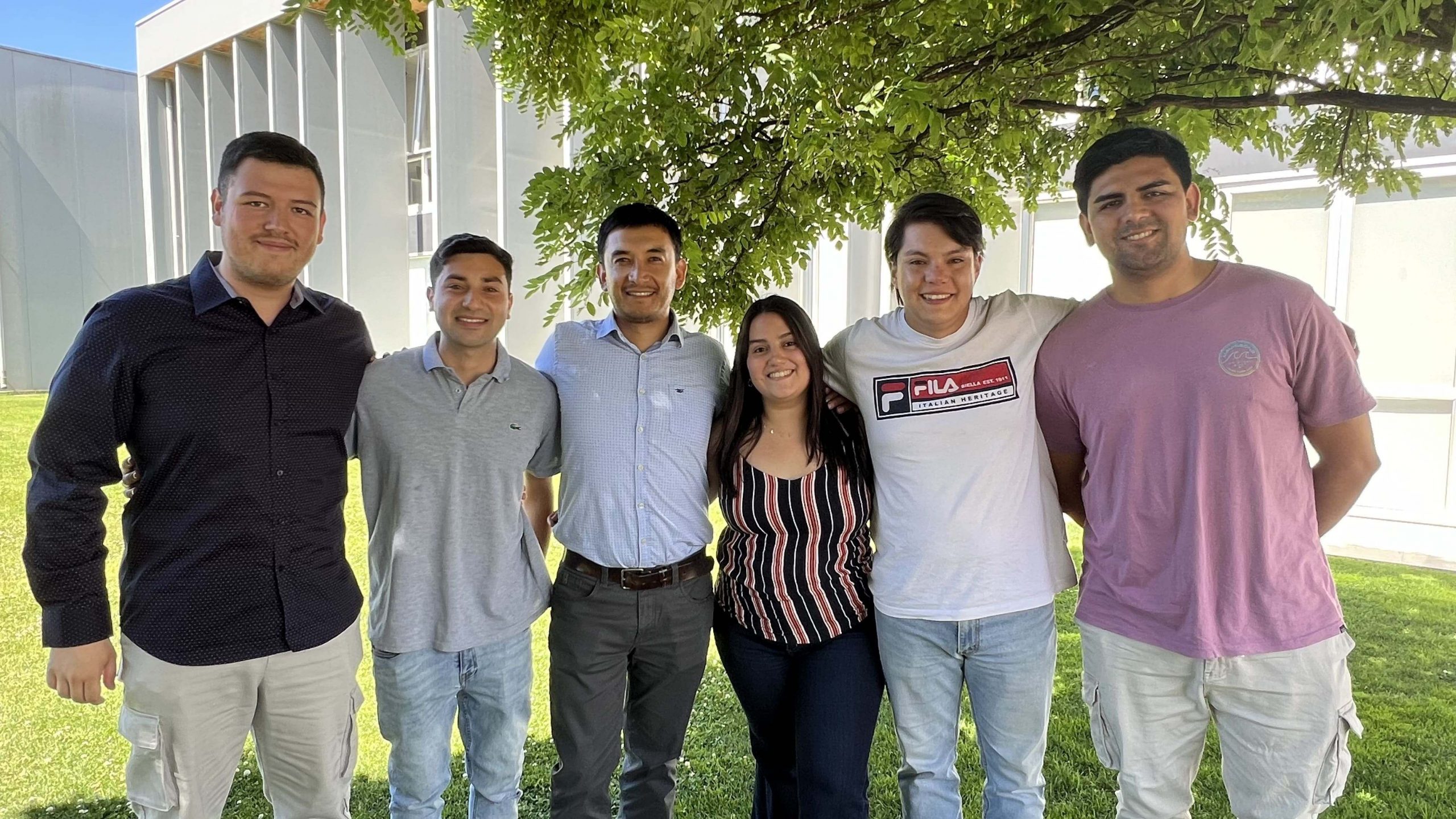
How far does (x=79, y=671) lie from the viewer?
2.28 meters

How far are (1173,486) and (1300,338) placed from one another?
505 millimetres

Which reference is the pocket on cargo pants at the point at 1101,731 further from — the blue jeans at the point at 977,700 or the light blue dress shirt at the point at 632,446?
the light blue dress shirt at the point at 632,446

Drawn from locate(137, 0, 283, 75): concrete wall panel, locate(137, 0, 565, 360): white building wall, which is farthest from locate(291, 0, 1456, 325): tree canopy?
locate(137, 0, 283, 75): concrete wall panel

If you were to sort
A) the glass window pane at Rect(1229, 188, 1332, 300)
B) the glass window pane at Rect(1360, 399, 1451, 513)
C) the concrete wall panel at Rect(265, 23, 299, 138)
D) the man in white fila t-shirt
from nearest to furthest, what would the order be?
the man in white fila t-shirt → the glass window pane at Rect(1360, 399, 1451, 513) → the glass window pane at Rect(1229, 188, 1332, 300) → the concrete wall panel at Rect(265, 23, 299, 138)

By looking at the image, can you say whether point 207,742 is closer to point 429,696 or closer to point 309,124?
point 429,696

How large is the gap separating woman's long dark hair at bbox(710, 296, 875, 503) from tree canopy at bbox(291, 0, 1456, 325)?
1.32 ft

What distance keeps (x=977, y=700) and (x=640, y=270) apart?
5.75 feet

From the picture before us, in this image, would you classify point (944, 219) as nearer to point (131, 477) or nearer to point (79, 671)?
point (131, 477)

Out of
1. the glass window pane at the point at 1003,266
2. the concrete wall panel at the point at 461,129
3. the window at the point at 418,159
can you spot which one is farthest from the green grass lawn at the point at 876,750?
the window at the point at 418,159

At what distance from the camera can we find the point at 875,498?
9.27 ft

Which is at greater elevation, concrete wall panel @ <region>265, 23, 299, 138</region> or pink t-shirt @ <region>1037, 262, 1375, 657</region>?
concrete wall panel @ <region>265, 23, 299, 138</region>

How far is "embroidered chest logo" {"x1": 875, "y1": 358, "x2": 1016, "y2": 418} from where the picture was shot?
8.75 ft

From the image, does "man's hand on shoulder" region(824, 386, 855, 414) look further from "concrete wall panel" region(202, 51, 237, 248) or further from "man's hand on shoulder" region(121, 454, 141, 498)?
"concrete wall panel" region(202, 51, 237, 248)

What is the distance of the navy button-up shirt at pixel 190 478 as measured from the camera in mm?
2262
